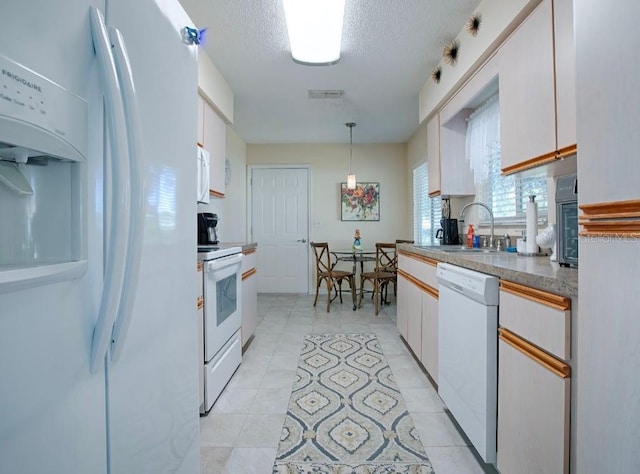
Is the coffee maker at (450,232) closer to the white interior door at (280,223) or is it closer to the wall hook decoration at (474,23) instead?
the wall hook decoration at (474,23)

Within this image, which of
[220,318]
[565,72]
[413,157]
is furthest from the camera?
[413,157]

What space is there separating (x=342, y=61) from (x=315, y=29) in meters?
0.69

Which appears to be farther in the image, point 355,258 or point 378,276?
point 355,258

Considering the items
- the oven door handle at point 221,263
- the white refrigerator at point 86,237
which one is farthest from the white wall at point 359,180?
the white refrigerator at point 86,237

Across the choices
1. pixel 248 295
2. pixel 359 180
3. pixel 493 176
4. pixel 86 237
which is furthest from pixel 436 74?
pixel 86 237

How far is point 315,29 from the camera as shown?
2.19 m

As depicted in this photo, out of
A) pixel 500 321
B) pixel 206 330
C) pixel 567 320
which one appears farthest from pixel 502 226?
pixel 206 330

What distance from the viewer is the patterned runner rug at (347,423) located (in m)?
1.55

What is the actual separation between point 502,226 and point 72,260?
2745 millimetres

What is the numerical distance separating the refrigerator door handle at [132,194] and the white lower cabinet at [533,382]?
113 centimetres

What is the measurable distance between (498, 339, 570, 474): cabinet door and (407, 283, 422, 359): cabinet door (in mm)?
1161

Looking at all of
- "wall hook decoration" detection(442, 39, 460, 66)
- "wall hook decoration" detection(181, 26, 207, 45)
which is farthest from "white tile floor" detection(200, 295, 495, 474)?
"wall hook decoration" detection(442, 39, 460, 66)

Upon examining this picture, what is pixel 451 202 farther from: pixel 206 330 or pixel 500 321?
pixel 206 330

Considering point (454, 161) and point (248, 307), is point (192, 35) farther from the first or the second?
point (454, 161)
